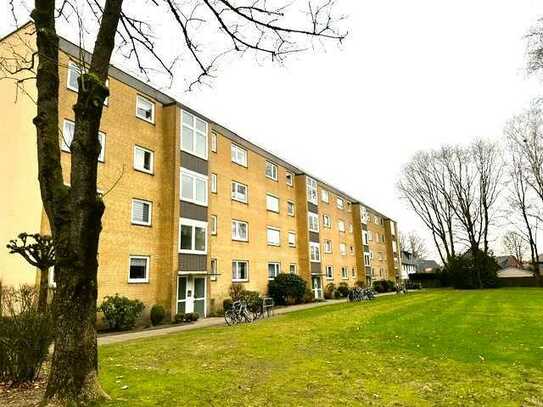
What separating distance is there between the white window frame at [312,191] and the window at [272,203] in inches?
217

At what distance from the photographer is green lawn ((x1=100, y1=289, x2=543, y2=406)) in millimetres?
5988

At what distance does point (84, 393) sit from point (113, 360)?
397 cm

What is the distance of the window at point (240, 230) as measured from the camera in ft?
91.1

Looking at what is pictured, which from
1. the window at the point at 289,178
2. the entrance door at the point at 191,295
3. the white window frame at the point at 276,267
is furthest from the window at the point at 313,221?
the entrance door at the point at 191,295

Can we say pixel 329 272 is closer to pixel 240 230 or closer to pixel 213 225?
pixel 240 230

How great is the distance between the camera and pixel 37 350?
6.57 metres

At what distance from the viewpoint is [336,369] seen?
7.86 metres

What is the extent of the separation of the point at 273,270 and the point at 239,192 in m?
7.07

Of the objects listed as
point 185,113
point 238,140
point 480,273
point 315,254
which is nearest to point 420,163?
point 480,273

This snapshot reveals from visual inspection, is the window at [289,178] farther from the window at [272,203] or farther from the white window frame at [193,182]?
the white window frame at [193,182]

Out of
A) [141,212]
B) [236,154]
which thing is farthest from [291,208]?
[141,212]

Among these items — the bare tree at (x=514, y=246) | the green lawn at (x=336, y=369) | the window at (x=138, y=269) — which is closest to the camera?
the green lawn at (x=336, y=369)

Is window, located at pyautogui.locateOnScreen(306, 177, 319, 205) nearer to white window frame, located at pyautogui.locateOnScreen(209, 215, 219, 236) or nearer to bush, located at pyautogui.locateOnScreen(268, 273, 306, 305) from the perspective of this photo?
bush, located at pyautogui.locateOnScreen(268, 273, 306, 305)

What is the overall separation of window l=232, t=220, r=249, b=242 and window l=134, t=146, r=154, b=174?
7.99m
